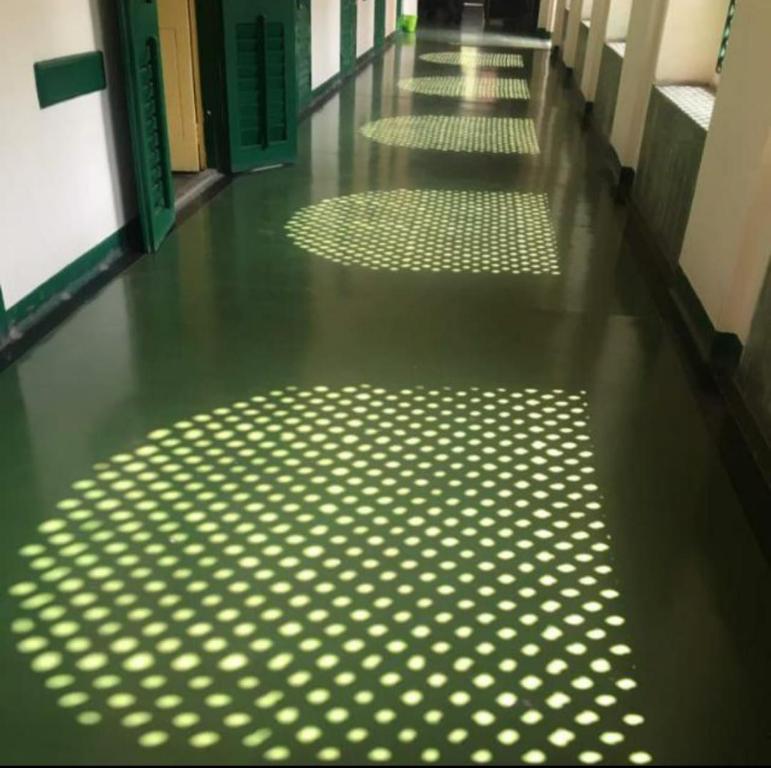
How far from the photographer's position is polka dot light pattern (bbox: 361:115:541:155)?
274 inches

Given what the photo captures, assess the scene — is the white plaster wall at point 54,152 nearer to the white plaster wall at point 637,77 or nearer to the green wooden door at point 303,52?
the white plaster wall at point 637,77

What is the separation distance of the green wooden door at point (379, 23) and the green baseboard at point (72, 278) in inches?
367

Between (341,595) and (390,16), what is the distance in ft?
45.0

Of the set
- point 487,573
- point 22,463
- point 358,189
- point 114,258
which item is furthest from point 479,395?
point 358,189

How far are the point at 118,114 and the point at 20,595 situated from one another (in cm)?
289

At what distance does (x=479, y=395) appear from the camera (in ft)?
9.96

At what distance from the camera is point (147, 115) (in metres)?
4.12

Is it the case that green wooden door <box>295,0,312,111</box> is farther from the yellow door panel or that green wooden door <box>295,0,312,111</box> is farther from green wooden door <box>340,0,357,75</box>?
the yellow door panel

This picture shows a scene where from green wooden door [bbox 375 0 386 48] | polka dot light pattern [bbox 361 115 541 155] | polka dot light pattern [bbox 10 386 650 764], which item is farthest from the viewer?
green wooden door [bbox 375 0 386 48]

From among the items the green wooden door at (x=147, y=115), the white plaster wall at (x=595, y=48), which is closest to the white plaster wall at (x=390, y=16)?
the white plaster wall at (x=595, y=48)

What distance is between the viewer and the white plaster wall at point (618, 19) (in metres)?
7.47

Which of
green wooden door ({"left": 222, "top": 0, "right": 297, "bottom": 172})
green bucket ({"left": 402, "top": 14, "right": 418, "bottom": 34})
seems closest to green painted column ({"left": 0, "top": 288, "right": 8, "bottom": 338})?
green wooden door ({"left": 222, "top": 0, "right": 297, "bottom": 172})

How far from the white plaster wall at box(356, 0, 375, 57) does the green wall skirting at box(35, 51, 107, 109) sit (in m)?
7.63

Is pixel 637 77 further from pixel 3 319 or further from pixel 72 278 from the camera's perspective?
pixel 3 319
